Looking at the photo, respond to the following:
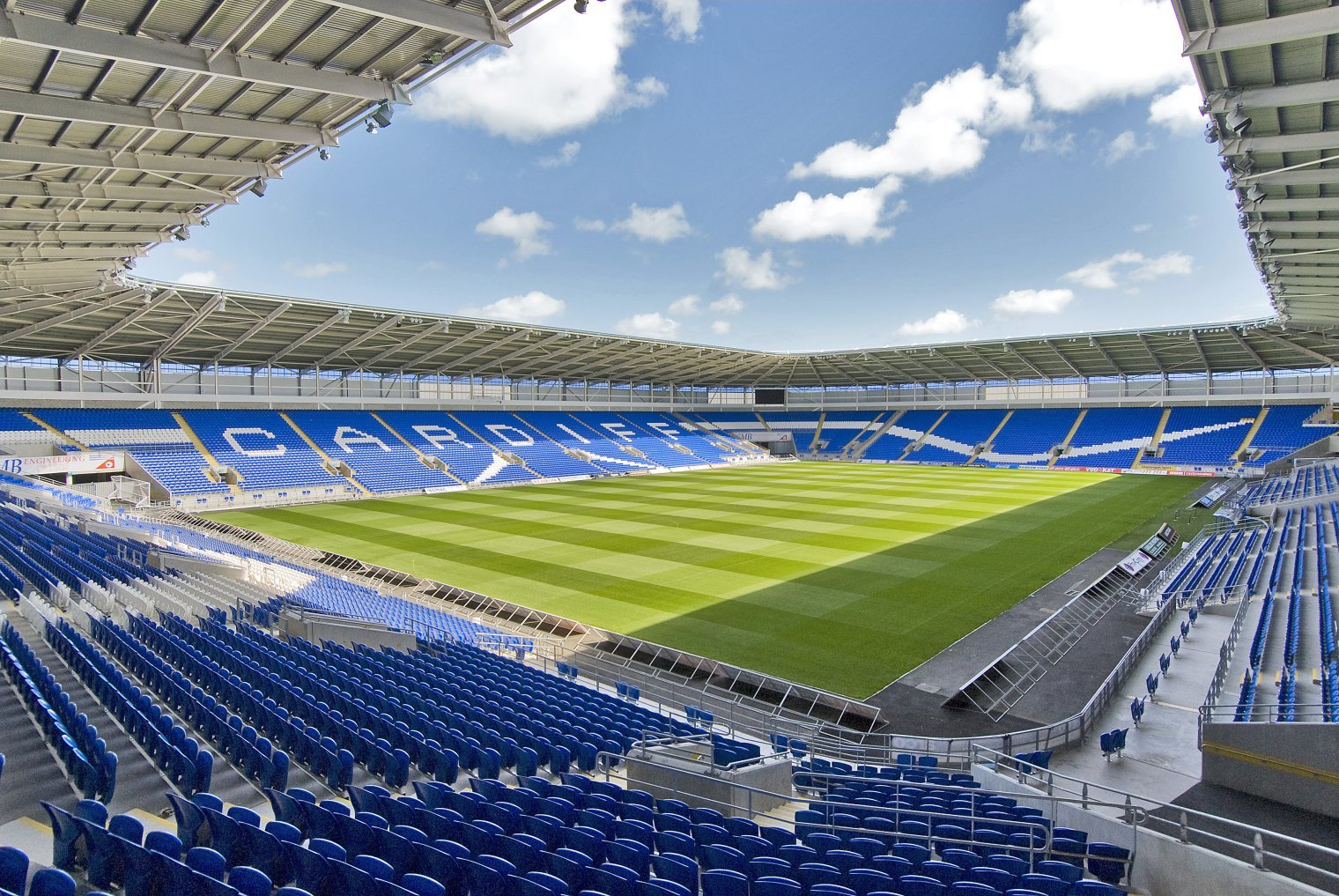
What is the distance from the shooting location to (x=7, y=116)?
10445mm

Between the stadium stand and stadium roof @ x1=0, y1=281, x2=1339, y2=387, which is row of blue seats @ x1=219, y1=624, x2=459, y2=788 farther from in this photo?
the stadium stand

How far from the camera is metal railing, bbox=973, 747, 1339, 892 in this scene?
5.61 m

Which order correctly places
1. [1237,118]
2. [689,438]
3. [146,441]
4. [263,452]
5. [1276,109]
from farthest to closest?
[689,438]
[263,452]
[146,441]
[1276,109]
[1237,118]

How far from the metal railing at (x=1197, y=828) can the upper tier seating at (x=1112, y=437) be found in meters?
50.6

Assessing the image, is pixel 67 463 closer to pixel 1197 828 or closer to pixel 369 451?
pixel 369 451

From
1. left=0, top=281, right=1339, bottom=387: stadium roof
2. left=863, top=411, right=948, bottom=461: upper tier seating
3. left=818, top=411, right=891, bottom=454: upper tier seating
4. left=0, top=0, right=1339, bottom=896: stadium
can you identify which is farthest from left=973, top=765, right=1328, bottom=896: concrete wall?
left=818, top=411, right=891, bottom=454: upper tier seating

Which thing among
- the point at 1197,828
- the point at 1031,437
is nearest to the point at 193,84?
the point at 1197,828

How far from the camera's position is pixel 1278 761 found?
856cm

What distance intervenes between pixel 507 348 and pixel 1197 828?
43.9 meters

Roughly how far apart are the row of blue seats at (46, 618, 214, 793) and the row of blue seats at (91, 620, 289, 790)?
0.09 meters

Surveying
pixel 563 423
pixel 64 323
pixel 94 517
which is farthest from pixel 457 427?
pixel 94 517

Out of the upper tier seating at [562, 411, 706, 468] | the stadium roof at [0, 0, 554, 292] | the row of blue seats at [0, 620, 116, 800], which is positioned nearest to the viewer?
the row of blue seats at [0, 620, 116, 800]

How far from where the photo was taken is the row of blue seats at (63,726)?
5566mm

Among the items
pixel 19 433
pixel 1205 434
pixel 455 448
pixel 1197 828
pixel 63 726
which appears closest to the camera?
pixel 63 726
